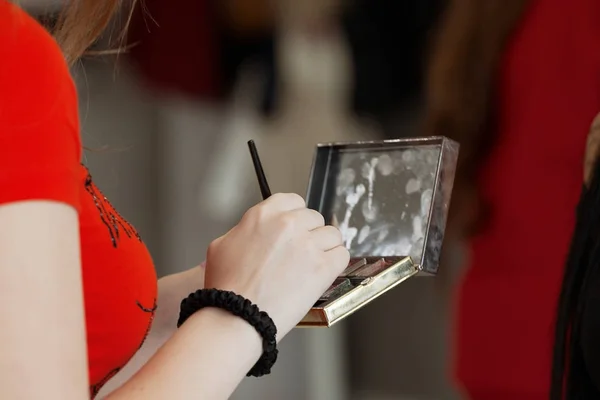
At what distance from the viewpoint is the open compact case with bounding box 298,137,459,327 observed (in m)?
0.56

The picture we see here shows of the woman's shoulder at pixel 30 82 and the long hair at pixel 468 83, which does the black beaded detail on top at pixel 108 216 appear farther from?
the long hair at pixel 468 83

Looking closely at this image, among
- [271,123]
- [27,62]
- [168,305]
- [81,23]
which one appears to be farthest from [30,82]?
[271,123]

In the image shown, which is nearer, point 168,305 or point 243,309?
point 243,309

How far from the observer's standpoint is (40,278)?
0.35 meters

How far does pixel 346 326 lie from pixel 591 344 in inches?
29.4

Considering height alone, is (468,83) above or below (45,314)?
above

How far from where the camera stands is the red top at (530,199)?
874 millimetres

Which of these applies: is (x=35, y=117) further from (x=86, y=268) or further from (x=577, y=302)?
(x=577, y=302)

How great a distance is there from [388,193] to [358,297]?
0.15 meters

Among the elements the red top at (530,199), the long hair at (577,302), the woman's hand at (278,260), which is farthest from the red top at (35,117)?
the red top at (530,199)

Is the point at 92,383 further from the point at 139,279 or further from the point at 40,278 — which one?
the point at 40,278

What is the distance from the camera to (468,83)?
3.24 feet

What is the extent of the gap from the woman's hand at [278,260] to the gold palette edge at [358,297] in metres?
0.03

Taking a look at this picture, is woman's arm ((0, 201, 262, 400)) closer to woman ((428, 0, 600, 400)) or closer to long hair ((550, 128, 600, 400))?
long hair ((550, 128, 600, 400))
